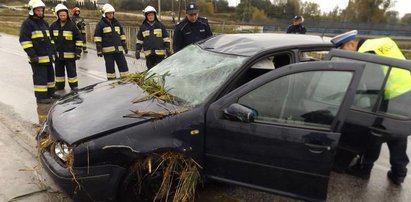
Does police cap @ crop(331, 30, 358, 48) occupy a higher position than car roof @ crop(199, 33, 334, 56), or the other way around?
police cap @ crop(331, 30, 358, 48)

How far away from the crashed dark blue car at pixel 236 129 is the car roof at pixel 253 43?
0.52ft

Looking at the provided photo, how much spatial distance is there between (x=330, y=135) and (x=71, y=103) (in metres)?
2.40

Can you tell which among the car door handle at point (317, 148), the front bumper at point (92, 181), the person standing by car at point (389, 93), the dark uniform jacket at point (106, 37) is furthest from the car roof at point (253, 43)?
the dark uniform jacket at point (106, 37)

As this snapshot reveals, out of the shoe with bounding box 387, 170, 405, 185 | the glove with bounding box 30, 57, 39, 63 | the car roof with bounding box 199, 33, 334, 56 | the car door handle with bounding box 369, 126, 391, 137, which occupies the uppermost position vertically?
the car roof with bounding box 199, 33, 334, 56

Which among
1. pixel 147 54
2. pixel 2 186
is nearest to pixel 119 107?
pixel 2 186

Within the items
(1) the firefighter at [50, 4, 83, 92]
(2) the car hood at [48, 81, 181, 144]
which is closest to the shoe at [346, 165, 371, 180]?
(2) the car hood at [48, 81, 181, 144]

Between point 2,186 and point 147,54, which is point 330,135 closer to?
point 2,186

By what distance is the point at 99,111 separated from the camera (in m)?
3.07

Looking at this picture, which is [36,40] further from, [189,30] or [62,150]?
[62,150]

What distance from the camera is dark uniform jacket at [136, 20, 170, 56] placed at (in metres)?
7.30

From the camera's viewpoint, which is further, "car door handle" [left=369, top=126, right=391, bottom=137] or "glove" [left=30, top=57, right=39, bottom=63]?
"glove" [left=30, top=57, right=39, bottom=63]

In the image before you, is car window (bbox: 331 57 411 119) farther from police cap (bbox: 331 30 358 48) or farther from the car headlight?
the car headlight

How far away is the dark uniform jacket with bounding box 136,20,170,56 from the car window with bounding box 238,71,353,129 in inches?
189

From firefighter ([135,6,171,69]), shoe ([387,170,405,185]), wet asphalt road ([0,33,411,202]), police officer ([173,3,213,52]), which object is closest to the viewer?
wet asphalt road ([0,33,411,202])
